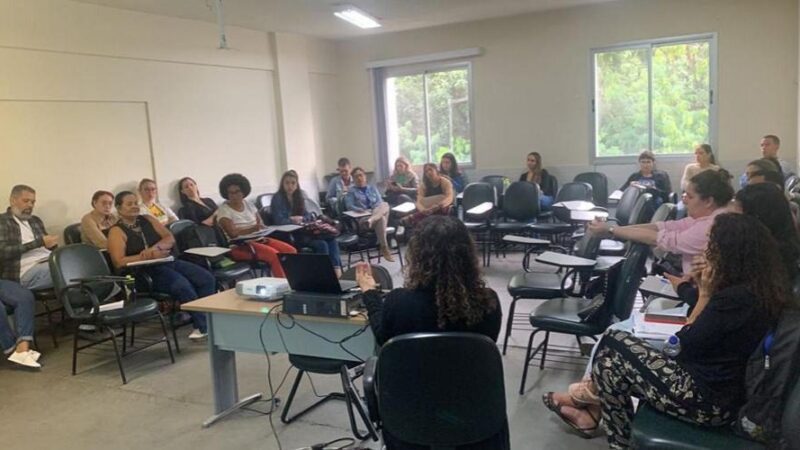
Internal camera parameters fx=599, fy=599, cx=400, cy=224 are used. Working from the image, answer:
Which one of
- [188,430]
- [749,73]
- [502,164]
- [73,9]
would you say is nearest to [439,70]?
[502,164]

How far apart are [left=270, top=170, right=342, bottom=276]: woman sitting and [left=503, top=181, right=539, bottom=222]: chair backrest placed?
205 cm

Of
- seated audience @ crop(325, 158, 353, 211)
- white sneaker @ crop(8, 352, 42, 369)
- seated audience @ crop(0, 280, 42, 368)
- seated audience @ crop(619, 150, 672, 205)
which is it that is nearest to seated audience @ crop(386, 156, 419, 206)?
seated audience @ crop(325, 158, 353, 211)

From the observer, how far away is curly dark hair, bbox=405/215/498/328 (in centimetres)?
200

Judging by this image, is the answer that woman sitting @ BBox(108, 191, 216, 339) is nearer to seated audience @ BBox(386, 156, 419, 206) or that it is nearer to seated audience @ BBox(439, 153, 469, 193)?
seated audience @ BBox(386, 156, 419, 206)

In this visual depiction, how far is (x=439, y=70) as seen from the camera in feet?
27.9

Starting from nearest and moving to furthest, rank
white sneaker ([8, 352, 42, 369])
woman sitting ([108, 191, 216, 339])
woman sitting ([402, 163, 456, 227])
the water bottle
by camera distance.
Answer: the water bottle
white sneaker ([8, 352, 42, 369])
woman sitting ([108, 191, 216, 339])
woman sitting ([402, 163, 456, 227])

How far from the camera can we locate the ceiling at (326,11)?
20.3ft

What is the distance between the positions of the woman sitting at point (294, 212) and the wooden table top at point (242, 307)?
8.92ft

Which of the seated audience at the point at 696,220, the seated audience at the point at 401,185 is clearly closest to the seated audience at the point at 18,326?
the seated audience at the point at 696,220

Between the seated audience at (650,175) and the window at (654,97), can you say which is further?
the window at (654,97)

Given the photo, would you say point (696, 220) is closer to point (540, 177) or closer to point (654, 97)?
point (540, 177)

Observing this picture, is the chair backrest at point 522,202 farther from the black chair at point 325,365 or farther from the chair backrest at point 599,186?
the black chair at point 325,365

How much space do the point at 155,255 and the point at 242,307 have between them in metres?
1.95

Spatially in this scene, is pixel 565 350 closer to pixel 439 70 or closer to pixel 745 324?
pixel 745 324
